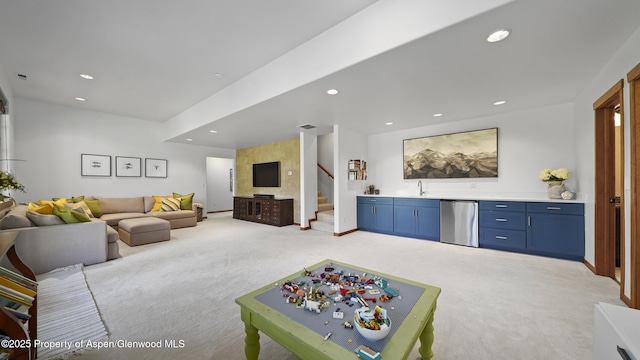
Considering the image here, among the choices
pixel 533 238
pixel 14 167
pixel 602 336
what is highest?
pixel 14 167

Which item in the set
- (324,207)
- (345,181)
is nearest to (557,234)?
(345,181)

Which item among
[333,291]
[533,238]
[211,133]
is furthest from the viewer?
[211,133]

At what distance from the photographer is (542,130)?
3.86 meters

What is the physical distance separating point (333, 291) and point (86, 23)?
3549 millimetres

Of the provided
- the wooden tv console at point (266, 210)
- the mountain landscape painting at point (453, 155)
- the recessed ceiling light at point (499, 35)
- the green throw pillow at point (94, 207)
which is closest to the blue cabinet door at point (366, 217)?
the mountain landscape painting at point (453, 155)

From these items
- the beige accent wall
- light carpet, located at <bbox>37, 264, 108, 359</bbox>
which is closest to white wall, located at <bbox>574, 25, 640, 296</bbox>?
light carpet, located at <bbox>37, 264, 108, 359</bbox>

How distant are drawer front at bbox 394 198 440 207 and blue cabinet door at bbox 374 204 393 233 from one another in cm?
22

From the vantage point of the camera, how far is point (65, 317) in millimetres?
1922

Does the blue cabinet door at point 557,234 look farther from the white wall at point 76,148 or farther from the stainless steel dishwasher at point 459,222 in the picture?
the white wall at point 76,148

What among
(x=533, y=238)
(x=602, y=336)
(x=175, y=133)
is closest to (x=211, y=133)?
(x=175, y=133)

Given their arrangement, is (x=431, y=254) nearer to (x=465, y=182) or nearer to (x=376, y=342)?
(x=465, y=182)

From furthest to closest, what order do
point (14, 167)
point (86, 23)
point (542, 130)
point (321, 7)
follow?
point (14, 167)
point (542, 130)
point (86, 23)
point (321, 7)

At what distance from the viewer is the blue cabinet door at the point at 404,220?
4668mm

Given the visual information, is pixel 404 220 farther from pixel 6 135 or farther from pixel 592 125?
pixel 6 135
